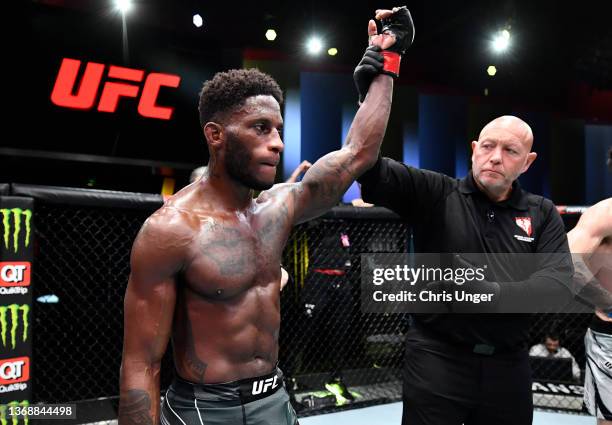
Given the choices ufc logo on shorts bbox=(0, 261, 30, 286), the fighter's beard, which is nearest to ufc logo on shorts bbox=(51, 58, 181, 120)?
ufc logo on shorts bbox=(0, 261, 30, 286)

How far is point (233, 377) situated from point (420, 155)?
20.6 ft

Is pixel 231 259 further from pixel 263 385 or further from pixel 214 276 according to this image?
pixel 263 385

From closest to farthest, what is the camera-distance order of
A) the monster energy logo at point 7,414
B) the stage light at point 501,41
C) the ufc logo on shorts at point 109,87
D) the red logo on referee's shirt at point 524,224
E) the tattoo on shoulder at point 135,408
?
the tattoo on shoulder at point 135,408
the red logo on referee's shirt at point 524,224
the monster energy logo at point 7,414
the ufc logo on shorts at point 109,87
the stage light at point 501,41

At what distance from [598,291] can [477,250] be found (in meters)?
0.94

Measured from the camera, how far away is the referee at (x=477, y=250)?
1.85 m

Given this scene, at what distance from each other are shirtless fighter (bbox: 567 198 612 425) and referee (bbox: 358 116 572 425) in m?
0.47

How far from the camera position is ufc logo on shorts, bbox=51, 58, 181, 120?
495 centimetres

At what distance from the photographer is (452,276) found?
1.89m

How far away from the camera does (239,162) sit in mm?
1361

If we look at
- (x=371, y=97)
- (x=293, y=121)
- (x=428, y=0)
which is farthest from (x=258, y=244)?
(x=428, y=0)

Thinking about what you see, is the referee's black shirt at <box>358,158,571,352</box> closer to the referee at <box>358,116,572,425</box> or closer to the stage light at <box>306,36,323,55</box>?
the referee at <box>358,116,572,425</box>

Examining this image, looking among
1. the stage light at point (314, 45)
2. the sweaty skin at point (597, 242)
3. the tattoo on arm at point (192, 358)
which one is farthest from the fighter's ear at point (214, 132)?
the stage light at point (314, 45)

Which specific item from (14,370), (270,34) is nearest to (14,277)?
(14,370)

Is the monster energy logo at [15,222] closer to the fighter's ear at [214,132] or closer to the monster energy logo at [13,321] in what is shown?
the monster energy logo at [13,321]
